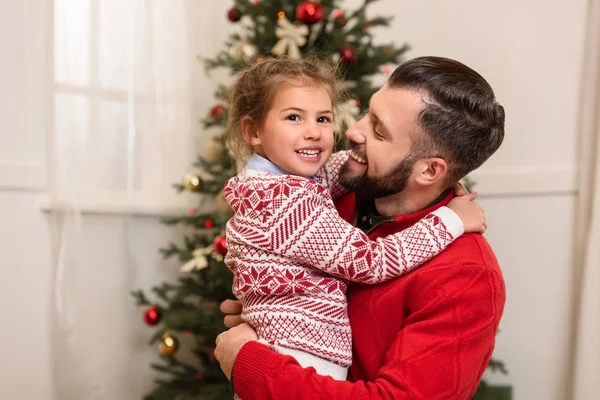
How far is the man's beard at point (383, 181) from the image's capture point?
1591 millimetres

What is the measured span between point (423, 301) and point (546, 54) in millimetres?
2068

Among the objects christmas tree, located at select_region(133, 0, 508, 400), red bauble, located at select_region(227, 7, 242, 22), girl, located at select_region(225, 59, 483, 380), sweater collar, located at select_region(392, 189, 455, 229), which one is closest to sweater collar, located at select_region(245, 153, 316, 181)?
girl, located at select_region(225, 59, 483, 380)

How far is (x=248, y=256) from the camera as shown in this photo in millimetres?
1541

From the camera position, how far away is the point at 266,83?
66.6 inches

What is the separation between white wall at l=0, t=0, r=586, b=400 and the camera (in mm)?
3041

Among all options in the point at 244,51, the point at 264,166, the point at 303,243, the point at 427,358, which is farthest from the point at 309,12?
the point at 427,358

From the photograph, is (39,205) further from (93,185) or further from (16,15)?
(16,15)

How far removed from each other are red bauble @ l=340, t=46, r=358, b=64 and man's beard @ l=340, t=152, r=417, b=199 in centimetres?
113

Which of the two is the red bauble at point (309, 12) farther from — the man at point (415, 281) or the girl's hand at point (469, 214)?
the girl's hand at point (469, 214)

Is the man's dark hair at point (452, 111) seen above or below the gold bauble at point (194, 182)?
above

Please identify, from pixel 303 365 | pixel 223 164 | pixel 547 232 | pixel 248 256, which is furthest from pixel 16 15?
pixel 547 232

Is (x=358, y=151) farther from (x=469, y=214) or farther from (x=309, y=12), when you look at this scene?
(x=309, y=12)

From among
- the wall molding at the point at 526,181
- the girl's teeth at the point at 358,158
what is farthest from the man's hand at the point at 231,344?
the wall molding at the point at 526,181

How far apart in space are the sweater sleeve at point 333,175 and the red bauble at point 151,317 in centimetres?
141
